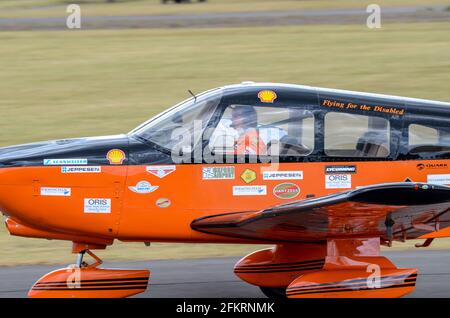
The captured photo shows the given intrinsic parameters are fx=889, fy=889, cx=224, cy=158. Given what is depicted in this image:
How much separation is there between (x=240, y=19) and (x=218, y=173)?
28.5 metres

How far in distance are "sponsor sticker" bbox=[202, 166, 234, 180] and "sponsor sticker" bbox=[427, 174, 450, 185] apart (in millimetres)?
1758

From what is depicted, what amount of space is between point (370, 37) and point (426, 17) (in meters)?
6.51

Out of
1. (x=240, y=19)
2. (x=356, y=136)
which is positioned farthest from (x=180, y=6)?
(x=356, y=136)

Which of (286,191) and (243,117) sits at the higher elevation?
(243,117)

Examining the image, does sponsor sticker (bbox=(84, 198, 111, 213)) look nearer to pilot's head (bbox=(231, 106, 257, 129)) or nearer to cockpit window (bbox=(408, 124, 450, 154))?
pilot's head (bbox=(231, 106, 257, 129))

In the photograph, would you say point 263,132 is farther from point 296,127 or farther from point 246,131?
point 296,127

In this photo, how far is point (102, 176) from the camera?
25.0 feet

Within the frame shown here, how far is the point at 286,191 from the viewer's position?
7.70 metres

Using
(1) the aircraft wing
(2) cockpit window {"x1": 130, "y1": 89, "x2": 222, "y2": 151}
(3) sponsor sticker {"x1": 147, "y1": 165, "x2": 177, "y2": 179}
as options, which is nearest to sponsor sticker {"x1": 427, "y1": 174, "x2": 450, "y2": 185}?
(1) the aircraft wing

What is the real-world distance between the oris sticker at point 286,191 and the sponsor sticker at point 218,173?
41 centimetres

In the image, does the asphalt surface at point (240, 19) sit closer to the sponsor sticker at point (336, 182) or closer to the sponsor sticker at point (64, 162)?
the sponsor sticker at point (336, 182)

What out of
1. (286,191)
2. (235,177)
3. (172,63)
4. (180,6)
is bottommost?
(286,191)

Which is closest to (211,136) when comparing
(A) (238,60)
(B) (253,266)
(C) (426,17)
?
(B) (253,266)
